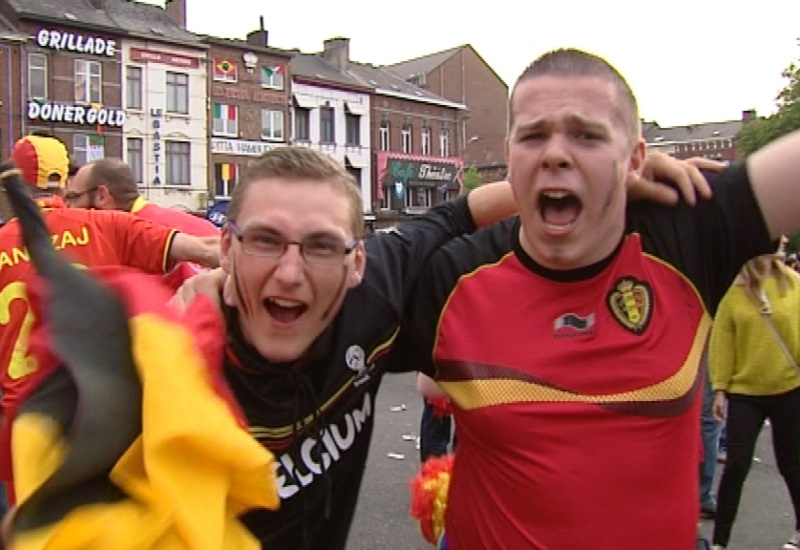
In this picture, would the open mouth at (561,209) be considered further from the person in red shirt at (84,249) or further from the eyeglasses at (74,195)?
the eyeglasses at (74,195)

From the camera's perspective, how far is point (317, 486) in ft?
6.52

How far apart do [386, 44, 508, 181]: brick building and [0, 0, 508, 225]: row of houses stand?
6.96 m

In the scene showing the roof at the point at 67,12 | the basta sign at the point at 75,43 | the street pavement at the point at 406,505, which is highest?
the roof at the point at 67,12

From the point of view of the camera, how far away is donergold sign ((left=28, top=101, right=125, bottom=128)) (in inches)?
1243

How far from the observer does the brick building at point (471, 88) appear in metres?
56.3

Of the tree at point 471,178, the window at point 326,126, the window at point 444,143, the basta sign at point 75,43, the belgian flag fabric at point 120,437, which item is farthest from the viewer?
the tree at point 471,178

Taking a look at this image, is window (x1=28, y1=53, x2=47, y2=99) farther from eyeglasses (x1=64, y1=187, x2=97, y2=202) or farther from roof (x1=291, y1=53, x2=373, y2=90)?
eyeglasses (x1=64, y1=187, x2=97, y2=202)

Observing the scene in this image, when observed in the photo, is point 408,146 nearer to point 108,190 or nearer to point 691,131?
point 108,190

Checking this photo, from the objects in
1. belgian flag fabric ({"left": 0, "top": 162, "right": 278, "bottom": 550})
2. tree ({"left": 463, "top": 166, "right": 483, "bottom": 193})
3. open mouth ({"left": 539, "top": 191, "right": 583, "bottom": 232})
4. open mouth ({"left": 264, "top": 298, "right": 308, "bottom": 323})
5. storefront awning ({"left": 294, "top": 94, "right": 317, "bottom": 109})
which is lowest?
belgian flag fabric ({"left": 0, "top": 162, "right": 278, "bottom": 550})

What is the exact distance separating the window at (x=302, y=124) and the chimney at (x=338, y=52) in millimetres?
4940

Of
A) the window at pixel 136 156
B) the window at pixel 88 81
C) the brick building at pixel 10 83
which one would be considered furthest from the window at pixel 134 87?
the brick building at pixel 10 83

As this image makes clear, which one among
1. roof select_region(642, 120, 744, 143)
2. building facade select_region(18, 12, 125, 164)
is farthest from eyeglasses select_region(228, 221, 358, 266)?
roof select_region(642, 120, 744, 143)

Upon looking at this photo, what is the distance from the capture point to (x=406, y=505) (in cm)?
595

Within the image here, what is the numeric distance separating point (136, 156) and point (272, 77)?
8719 millimetres
